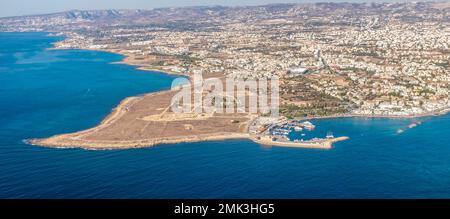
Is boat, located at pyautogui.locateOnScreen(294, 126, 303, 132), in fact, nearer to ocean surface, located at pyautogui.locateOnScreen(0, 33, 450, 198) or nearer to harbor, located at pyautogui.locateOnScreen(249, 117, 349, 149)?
harbor, located at pyautogui.locateOnScreen(249, 117, 349, 149)

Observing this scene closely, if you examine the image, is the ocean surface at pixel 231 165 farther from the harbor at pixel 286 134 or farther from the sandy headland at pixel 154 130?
the sandy headland at pixel 154 130

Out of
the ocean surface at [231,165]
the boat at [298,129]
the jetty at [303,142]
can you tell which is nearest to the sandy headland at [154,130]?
the jetty at [303,142]

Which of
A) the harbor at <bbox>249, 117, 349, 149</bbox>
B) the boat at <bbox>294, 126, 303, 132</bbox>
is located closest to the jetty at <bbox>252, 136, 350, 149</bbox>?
the harbor at <bbox>249, 117, 349, 149</bbox>

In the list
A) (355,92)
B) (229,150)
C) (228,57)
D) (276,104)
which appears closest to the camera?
(229,150)

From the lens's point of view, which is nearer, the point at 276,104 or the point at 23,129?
the point at 23,129
